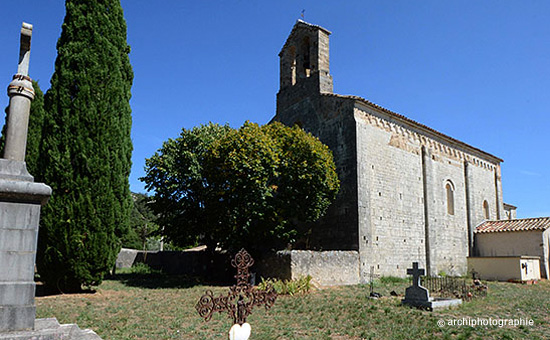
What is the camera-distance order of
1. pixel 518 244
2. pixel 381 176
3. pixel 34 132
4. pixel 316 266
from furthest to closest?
pixel 518 244 < pixel 381 176 < pixel 316 266 < pixel 34 132

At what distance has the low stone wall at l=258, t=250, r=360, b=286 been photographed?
15641 millimetres

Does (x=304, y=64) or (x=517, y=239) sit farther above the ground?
(x=304, y=64)

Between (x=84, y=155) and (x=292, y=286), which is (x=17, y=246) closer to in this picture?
(x=84, y=155)

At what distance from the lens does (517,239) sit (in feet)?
76.4

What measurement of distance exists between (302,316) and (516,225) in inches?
797

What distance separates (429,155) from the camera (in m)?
23.4

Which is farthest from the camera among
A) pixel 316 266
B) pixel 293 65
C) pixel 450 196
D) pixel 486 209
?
pixel 486 209

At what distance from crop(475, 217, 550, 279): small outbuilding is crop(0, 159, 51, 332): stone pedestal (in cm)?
2514

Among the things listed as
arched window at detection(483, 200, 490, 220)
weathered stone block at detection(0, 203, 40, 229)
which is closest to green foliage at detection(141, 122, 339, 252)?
weathered stone block at detection(0, 203, 40, 229)

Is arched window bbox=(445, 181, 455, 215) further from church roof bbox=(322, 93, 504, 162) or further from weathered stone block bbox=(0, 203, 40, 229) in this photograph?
weathered stone block bbox=(0, 203, 40, 229)

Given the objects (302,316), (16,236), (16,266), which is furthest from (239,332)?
(302,316)

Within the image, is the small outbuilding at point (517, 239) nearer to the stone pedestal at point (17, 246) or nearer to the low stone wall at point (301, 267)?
the low stone wall at point (301, 267)

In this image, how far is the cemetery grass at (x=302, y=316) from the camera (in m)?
7.98

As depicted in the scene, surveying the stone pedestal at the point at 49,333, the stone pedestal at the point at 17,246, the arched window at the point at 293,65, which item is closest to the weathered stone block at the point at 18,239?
the stone pedestal at the point at 17,246
